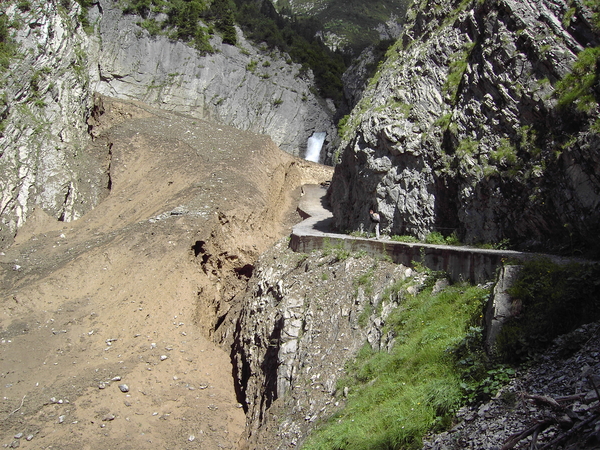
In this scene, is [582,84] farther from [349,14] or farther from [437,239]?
[349,14]

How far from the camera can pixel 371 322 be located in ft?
36.2

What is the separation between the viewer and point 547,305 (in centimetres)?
711

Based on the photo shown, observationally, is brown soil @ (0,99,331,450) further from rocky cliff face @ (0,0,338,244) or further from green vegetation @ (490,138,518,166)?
green vegetation @ (490,138,518,166)

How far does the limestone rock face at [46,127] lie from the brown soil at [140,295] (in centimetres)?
89

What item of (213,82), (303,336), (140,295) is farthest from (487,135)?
(213,82)

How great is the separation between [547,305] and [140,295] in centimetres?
1340

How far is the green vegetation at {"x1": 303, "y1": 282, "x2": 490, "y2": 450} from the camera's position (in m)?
6.88

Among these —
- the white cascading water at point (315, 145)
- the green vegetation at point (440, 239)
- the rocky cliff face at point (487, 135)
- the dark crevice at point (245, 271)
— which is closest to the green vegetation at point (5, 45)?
the dark crevice at point (245, 271)

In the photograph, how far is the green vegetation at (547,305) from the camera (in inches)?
267

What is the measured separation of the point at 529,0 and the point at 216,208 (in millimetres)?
13092

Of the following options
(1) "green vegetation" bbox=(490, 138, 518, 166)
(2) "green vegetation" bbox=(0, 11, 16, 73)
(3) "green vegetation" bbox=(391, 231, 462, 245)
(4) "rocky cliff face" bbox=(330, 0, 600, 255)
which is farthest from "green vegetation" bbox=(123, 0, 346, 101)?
(1) "green vegetation" bbox=(490, 138, 518, 166)

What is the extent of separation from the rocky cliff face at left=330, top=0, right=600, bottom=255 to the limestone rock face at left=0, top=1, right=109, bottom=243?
45.7ft

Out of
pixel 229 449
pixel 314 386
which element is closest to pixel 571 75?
pixel 314 386

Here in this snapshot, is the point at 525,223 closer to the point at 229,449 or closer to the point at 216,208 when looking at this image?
the point at 229,449
